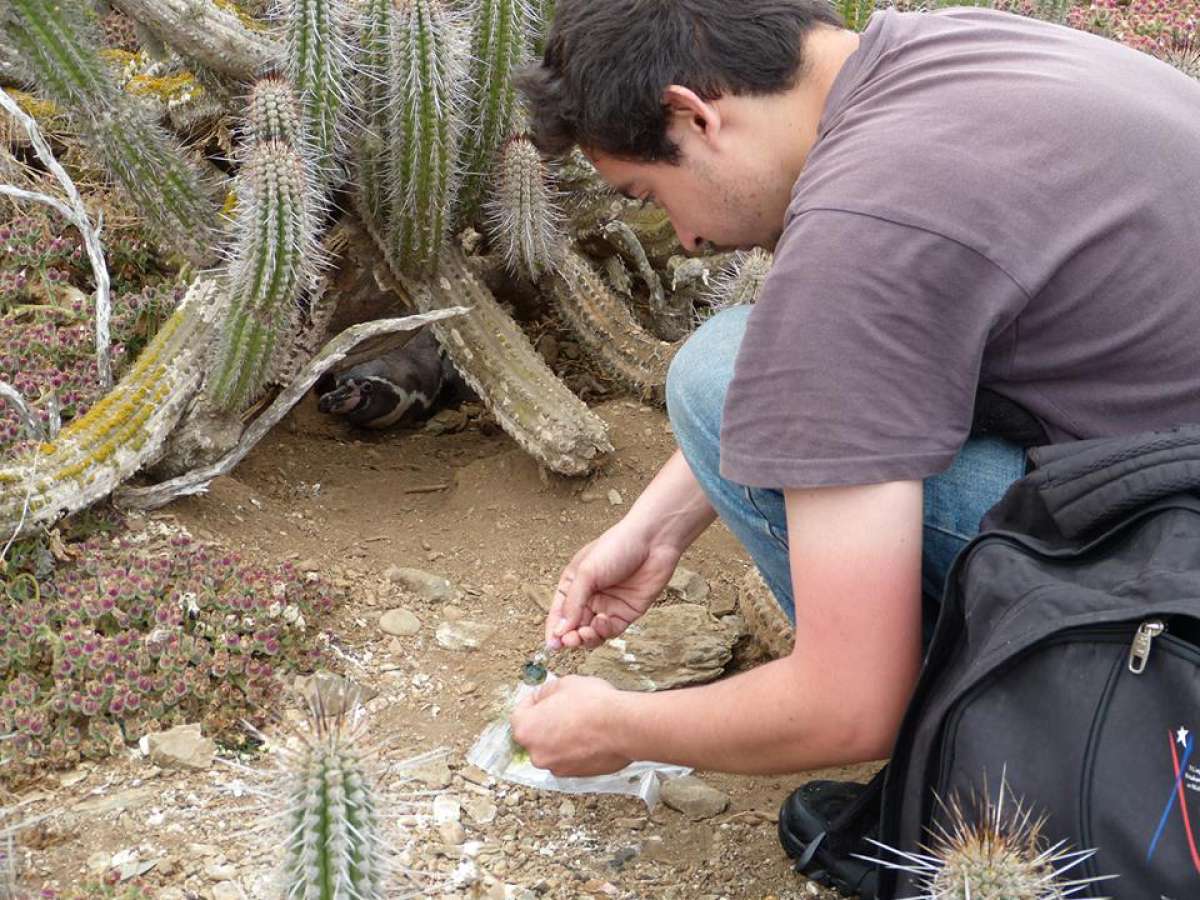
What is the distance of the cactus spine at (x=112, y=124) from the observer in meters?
3.31

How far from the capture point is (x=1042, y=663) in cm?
172

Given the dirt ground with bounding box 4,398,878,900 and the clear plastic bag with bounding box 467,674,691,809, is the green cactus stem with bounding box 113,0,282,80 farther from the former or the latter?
the clear plastic bag with bounding box 467,674,691,809

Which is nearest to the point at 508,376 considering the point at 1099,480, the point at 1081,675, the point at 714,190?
the point at 714,190

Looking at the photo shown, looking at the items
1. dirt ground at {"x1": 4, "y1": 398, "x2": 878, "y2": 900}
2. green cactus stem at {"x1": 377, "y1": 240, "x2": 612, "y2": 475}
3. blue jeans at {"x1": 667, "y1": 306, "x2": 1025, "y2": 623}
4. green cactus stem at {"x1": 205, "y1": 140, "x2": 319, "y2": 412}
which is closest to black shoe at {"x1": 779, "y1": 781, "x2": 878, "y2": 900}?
dirt ground at {"x1": 4, "y1": 398, "x2": 878, "y2": 900}

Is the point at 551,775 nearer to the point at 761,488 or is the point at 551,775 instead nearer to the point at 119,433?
the point at 761,488

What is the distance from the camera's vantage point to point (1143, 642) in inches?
63.7

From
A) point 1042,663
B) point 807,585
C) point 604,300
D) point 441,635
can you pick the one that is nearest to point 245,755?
point 441,635

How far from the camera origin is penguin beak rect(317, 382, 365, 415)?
4.15 m

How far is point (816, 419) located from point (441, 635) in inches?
63.1

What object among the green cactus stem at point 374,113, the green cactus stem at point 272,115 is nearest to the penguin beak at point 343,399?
the green cactus stem at point 374,113

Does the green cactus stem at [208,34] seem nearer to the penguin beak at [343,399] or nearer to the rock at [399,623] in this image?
the penguin beak at [343,399]

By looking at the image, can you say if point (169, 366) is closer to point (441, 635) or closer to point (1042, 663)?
point (441, 635)

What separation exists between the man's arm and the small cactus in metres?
0.20

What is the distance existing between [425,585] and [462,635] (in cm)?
21
